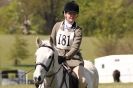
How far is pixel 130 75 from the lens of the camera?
1998 inches

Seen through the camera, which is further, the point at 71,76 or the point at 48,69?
the point at 71,76

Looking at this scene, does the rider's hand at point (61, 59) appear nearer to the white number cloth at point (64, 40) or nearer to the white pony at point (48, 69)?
the white pony at point (48, 69)

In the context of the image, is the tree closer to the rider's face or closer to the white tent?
the white tent

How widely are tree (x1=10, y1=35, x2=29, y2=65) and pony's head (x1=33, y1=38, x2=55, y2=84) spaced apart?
3361 inches

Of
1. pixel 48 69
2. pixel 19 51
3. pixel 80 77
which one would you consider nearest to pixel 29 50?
pixel 19 51

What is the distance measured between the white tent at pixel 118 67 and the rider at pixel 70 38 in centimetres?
3891

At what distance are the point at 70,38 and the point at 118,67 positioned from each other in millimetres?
40609

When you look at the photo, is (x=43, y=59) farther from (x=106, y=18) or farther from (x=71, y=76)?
(x=106, y=18)

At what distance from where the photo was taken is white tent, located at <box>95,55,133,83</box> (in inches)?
1968

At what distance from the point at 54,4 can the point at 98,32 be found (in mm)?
22136

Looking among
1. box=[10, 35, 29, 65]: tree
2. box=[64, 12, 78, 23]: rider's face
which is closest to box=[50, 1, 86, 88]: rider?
box=[64, 12, 78, 23]: rider's face

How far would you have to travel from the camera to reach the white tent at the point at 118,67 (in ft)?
164

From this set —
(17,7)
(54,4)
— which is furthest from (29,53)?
(17,7)

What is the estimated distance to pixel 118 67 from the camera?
50.2 metres
